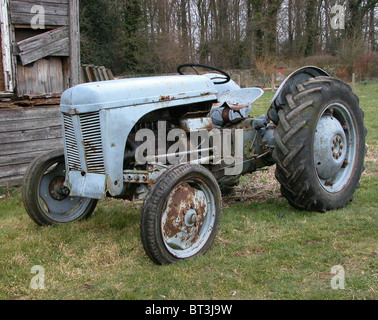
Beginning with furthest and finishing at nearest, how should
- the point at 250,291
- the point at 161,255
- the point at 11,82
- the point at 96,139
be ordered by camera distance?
the point at 11,82, the point at 96,139, the point at 161,255, the point at 250,291

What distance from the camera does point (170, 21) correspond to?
97.3ft

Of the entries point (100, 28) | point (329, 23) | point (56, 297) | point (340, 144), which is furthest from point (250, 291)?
point (329, 23)

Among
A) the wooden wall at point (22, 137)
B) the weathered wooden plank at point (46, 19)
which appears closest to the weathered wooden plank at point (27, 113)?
the wooden wall at point (22, 137)

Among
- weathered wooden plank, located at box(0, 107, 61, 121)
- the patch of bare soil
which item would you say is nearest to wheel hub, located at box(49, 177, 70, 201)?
the patch of bare soil

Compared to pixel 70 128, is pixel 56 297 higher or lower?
lower

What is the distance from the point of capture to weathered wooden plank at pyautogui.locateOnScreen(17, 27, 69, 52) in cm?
709

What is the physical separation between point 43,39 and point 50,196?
12.0ft

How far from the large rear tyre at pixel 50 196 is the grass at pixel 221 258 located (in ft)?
0.54

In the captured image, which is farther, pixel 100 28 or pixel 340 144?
pixel 100 28

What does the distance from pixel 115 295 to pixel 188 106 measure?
1.97m

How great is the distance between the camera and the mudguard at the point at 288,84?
474cm

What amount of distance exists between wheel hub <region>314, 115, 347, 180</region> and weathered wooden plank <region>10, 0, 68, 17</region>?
16.2 ft

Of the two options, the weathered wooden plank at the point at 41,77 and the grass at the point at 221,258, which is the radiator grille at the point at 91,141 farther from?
the weathered wooden plank at the point at 41,77

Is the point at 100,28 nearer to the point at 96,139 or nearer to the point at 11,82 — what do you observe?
the point at 11,82
